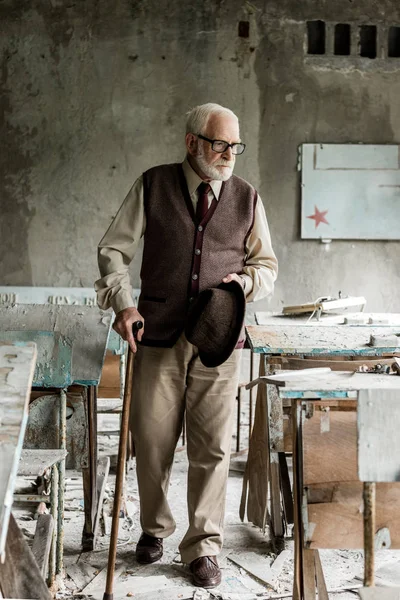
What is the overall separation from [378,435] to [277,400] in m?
1.56

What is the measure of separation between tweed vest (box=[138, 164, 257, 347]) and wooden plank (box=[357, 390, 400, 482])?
1.36m

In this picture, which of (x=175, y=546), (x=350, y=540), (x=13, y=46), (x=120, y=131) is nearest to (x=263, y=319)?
(x=175, y=546)

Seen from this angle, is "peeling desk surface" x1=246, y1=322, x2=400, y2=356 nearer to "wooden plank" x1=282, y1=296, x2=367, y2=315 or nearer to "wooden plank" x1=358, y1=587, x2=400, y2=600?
"wooden plank" x1=282, y1=296, x2=367, y2=315

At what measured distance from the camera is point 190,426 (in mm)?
3322

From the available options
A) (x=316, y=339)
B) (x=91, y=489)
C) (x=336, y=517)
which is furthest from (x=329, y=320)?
(x=336, y=517)

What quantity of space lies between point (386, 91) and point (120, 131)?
2.26 m

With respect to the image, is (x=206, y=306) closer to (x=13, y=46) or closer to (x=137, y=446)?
(x=137, y=446)

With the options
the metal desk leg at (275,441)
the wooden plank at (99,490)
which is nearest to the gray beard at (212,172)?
the metal desk leg at (275,441)

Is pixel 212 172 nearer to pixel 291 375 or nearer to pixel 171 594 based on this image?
pixel 291 375

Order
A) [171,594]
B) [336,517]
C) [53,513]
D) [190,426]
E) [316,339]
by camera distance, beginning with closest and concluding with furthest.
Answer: [336,517], [53,513], [171,594], [190,426], [316,339]

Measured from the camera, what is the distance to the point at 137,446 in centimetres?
334

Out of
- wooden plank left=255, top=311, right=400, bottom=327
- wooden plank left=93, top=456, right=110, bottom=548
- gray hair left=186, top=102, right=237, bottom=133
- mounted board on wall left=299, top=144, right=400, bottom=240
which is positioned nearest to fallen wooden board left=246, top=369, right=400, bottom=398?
gray hair left=186, top=102, right=237, bottom=133

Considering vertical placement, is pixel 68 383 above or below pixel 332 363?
below

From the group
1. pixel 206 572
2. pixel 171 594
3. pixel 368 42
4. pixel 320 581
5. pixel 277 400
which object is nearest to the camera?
pixel 320 581
